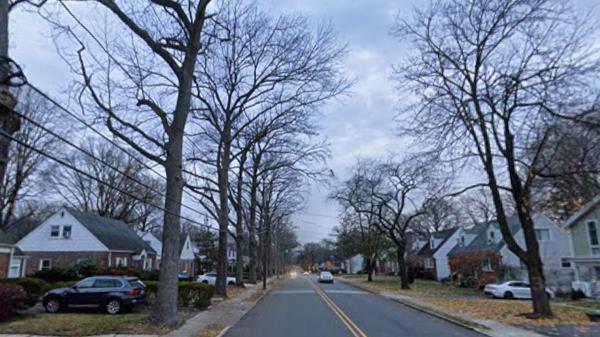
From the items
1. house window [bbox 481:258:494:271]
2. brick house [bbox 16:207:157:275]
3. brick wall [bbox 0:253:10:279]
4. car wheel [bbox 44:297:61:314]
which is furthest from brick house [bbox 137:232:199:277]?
car wheel [bbox 44:297:61:314]

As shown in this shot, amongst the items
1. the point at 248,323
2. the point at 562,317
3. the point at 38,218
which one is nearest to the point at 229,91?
the point at 248,323

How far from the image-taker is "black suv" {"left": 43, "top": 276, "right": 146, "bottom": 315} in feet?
57.6

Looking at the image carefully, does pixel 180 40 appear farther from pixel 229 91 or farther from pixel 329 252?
pixel 329 252

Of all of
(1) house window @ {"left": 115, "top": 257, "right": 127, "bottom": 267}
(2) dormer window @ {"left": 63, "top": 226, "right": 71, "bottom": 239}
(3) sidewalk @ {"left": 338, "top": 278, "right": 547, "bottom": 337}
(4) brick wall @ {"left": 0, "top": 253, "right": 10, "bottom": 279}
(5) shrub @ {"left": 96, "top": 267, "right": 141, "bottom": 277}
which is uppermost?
(2) dormer window @ {"left": 63, "top": 226, "right": 71, "bottom": 239}

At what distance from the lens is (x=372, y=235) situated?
2437 inches

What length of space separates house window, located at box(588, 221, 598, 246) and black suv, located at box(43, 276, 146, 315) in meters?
26.1

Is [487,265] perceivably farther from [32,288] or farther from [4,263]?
[4,263]

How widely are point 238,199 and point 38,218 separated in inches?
1423

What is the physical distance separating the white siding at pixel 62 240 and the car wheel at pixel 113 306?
2056 cm

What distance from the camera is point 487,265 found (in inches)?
1553

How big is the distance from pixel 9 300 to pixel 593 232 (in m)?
30.3

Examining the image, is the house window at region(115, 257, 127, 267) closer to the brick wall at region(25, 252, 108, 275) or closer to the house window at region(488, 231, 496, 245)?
the brick wall at region(25, 252, 108, 275)

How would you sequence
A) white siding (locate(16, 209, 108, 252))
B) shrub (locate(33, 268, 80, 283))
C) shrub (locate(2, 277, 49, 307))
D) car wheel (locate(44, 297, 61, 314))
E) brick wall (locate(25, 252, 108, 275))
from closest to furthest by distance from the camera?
shrub (locate(2, 277, 49, 307))
car wheel (locate(44, 297, 61, 314))
shrub (locate(33, 268, 80, 283))
brick wall (locate(25, 252, 108, 275))
white siding (locate(16, 209, 108, 252))

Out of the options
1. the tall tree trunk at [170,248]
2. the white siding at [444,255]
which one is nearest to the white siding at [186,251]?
the white siding at [444,255]
